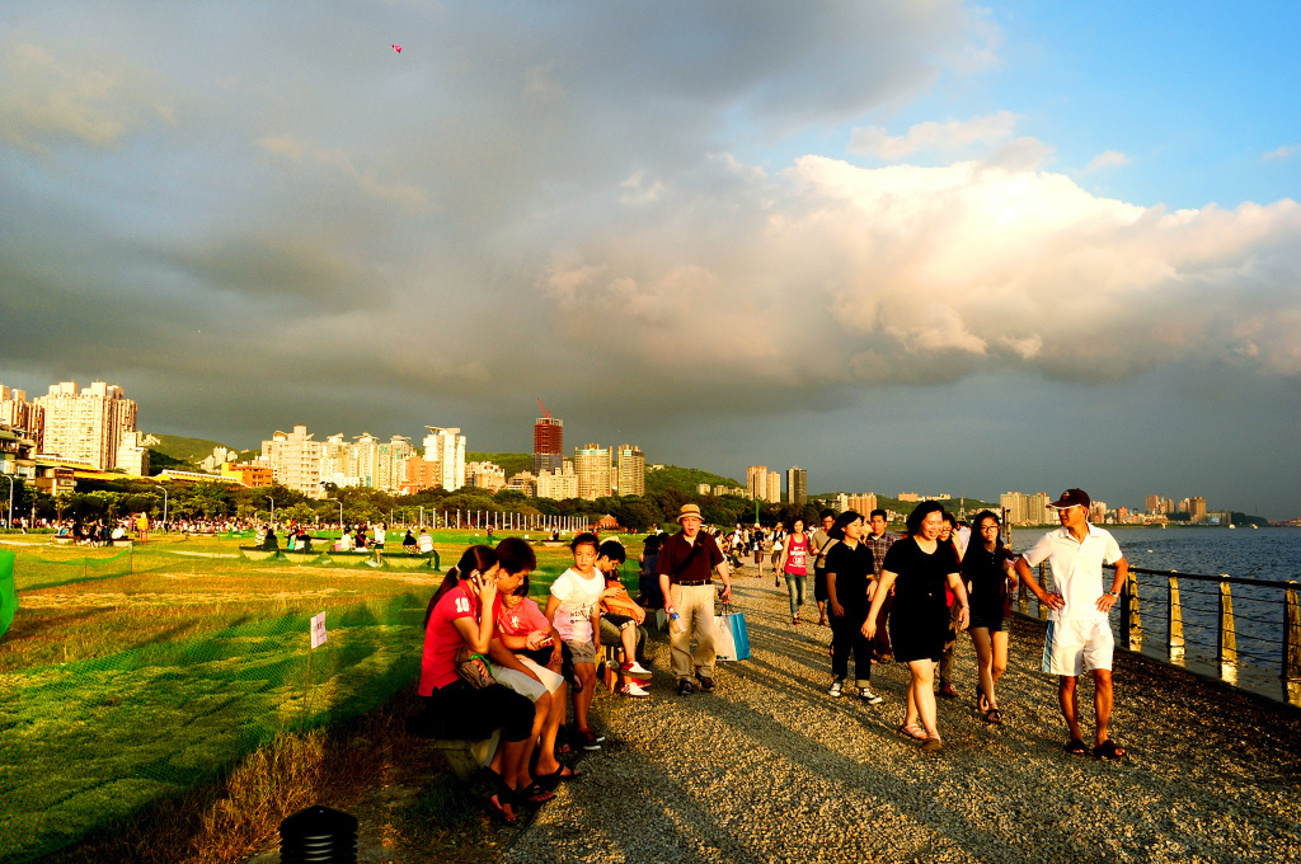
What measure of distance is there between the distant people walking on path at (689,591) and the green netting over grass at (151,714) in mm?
2575

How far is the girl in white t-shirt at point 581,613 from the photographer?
6082 millimetres

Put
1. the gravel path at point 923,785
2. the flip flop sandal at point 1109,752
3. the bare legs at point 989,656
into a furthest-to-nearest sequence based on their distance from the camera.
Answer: the bare legs at point 989,656, the flip flop sandal at point 1109,752, the gravel path at point 923,785

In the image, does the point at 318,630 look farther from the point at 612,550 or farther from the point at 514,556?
the point at 612,550

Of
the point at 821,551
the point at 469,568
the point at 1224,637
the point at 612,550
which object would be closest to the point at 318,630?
the point at 469,568

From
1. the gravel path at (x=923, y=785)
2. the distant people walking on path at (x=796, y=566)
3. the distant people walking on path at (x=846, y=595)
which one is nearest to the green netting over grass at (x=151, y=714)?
the gravel path at (x=923, y=785)

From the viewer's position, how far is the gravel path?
153 inches

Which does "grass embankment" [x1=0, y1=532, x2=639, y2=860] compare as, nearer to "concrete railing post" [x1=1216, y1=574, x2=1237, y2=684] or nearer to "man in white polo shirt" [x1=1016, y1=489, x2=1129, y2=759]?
"man in white polo shirt" [x1=1016, y1=489, x2=1129, y2=759]

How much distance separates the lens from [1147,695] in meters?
7.45

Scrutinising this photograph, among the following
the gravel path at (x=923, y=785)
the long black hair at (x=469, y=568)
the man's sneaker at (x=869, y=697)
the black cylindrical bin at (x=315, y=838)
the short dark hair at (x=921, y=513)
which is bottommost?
the man's sneaker at (x=869, y=697)

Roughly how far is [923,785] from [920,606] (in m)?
1.45

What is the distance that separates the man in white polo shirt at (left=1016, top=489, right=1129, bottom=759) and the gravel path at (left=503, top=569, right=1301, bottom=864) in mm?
310

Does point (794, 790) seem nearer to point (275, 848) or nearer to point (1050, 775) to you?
point (1050, 775)

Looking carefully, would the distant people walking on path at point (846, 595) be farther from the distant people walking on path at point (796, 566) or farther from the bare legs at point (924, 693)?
the distant people walking on path at point (796, 566)

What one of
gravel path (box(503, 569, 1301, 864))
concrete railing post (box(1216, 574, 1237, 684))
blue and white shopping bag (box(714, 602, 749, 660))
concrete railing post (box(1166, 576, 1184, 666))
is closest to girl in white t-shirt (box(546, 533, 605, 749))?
gravel path (box(503, 569, 1301, 864))
